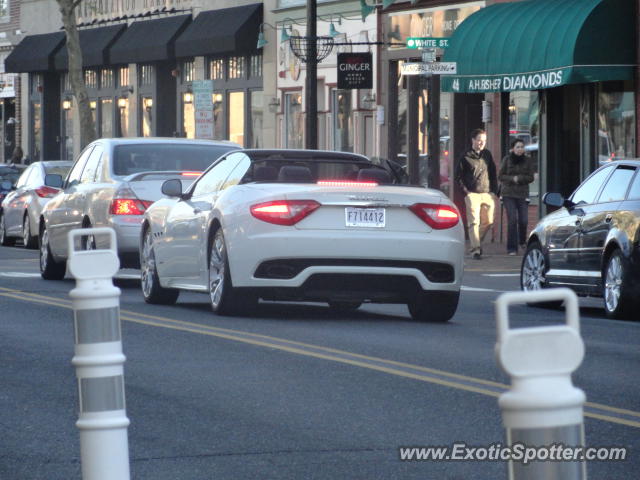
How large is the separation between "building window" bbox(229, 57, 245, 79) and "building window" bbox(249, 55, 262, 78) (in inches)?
15.6

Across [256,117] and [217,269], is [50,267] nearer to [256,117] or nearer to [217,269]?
[217,269]

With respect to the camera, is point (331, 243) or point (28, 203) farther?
point (28, 203)

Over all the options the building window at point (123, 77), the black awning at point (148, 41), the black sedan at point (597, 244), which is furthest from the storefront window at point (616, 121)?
the building window at point (123, 77)

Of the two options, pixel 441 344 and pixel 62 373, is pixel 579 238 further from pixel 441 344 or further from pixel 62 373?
pixel 62 373

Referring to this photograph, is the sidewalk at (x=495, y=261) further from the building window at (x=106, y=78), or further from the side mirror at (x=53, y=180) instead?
the building window at (x=106, y=78)

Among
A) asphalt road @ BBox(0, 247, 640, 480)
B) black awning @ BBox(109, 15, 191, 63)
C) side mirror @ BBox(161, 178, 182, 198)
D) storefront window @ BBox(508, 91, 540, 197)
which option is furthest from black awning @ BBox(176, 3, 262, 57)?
asphalt road @ BBox(0, 247, 640, 480)

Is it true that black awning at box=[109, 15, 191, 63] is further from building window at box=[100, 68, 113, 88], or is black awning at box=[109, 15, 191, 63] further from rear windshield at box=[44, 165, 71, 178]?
rear windshield at box=[44, 165, 71, 178]

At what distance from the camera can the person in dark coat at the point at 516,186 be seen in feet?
82.4

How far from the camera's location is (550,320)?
542 inches

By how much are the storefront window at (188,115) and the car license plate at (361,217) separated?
99.5ft

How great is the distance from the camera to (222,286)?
1280 centimetres

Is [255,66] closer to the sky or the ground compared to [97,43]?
closer to the ground

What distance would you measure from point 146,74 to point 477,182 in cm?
2173

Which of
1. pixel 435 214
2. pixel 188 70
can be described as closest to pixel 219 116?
pixel 188 70
